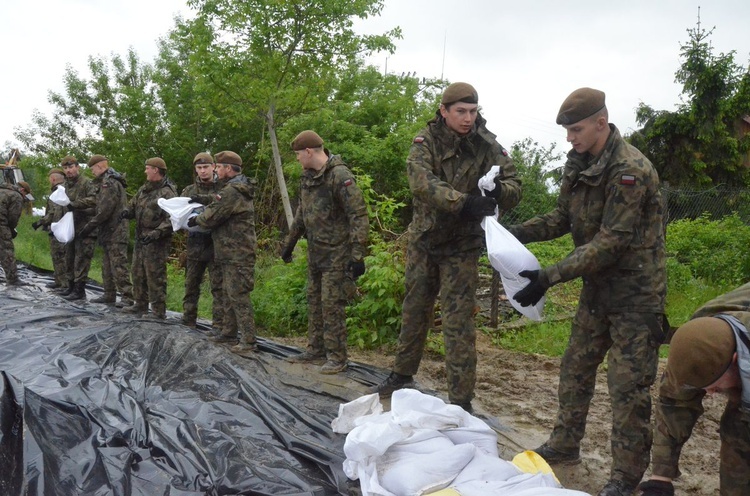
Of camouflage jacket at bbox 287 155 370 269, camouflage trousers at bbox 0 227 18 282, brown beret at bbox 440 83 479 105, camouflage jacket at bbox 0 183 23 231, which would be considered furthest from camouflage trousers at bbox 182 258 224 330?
camouflage jacket at bbox 0 183 23 231

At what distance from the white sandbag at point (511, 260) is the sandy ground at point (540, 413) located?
89cm

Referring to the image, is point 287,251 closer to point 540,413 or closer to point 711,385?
point 540,413

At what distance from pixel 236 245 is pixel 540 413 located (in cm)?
307

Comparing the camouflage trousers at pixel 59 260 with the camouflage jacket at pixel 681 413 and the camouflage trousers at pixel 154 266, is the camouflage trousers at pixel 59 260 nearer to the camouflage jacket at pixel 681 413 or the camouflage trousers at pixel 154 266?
the camouflage trousers at pixel 154 266

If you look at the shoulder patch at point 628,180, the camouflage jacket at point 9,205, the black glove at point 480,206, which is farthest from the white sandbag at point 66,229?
the shoulder patch at point 628,180

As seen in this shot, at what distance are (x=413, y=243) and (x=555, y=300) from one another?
4003mm

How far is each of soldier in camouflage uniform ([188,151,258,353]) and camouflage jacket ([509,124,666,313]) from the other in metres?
3.30

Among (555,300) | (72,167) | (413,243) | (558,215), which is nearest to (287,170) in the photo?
(72,167)

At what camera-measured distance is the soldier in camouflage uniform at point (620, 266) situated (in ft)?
9.46

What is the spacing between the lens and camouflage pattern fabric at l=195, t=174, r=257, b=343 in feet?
18.4

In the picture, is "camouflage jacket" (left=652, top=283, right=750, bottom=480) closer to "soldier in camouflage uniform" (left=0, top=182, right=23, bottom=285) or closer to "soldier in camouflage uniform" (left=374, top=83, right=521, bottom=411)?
"soldier in camouflage uniform" (left=374, top=83, right=521, bottom=411)

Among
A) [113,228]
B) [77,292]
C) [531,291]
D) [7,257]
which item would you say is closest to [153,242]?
[113,228]

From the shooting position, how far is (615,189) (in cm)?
289

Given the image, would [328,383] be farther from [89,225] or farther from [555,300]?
[89,225]
